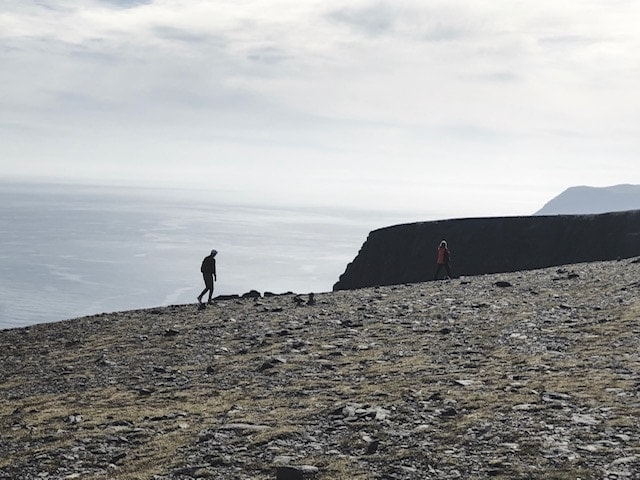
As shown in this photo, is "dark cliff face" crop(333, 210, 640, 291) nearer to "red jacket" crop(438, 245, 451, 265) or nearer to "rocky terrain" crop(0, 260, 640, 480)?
"red jacket" crop(438, 245, 451, 265)

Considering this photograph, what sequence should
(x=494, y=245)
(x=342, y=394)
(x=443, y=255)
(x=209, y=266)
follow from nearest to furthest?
1. (x=342, y=394)
2. (x=209, y=266)
3. (x=443, y=255)
4. (x=494, y=245)

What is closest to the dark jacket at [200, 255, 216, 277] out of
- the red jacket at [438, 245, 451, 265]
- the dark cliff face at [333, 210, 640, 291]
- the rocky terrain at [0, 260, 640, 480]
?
the rocky terrain at [0, 260, 640, 480]

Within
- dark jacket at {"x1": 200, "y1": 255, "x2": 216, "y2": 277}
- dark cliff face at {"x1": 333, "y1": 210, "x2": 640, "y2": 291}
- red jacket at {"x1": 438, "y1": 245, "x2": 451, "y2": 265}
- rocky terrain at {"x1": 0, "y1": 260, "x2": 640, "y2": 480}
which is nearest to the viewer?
rocky terrain at {"x1": 0, "y1": 260, "x2": 640, "y2": 480}

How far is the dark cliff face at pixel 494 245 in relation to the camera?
63.9 metres

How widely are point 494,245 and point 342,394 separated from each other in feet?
193

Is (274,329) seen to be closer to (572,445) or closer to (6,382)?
(6,382)

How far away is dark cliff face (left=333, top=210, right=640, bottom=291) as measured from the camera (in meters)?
63.9

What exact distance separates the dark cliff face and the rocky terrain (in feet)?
123

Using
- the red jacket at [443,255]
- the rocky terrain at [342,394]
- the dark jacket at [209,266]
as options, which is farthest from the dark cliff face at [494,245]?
the dark jacket at [209,266]

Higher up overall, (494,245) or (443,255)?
(443,255)

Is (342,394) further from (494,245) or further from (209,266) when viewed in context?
(494,245)

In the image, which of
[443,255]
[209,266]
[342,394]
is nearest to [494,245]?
[443,255]

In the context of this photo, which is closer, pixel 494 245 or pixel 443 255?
pixel 443 255

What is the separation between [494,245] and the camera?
71000 mm
